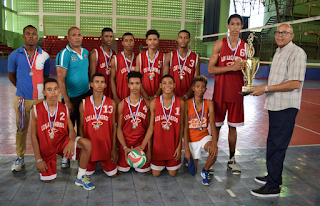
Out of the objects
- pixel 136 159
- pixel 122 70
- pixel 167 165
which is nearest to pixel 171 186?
pixel 167 165

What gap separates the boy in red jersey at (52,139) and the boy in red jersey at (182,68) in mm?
1405

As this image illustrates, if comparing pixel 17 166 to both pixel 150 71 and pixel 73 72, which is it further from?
pixel 150 71

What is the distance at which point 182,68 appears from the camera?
3.37m

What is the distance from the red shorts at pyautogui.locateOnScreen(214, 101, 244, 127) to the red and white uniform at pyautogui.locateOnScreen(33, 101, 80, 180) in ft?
5.69

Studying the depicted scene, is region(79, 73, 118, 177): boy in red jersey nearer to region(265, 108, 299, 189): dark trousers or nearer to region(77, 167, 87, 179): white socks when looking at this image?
region(77, 167, 87, 179): white socks

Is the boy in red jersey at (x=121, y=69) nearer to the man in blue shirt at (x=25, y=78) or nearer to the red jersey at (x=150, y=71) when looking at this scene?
the red jersey at (x=150, y=71)

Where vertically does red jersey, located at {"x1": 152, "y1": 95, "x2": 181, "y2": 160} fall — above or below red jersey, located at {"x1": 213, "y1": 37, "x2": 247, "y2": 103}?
below

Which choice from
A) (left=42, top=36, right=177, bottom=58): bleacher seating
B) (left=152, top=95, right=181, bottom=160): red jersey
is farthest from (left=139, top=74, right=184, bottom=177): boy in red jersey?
(left=42, top=36, right=177, bottom=58): bleacher seating

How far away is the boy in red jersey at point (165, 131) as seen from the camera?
9.69 ft

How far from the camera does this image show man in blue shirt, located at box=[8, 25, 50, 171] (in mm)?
2943

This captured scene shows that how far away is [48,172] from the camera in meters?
2.69

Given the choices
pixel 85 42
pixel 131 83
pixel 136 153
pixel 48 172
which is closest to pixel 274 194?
pixel 136 153

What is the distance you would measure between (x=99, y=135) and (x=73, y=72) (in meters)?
0.88

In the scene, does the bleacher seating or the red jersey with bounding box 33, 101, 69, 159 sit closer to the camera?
the red jersey with bounding box 33, 101, 69, 159
